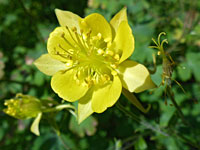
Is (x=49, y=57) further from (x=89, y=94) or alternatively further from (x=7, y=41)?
(x=7, y=41)

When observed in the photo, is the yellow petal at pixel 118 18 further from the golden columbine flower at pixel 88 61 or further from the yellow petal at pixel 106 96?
the yellow petal at pixel 106 96

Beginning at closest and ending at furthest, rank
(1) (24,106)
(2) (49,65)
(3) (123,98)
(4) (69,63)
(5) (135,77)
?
(5) (135,77) → (4) (69,63) → (2) (49,65) → (1) (24,106) → (3) (123,98)

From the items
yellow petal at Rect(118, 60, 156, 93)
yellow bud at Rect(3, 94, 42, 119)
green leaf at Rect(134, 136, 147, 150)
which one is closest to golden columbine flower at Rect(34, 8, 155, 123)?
yellow petal at Rect(118, 60, 156, 93)

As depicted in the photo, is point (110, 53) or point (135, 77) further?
point (110, 53)

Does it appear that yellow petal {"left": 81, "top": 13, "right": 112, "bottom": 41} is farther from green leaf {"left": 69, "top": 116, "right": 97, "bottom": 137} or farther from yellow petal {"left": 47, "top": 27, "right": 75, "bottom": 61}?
green leaf {"left": 69, "top": 116, "right": 97, "bottom": 137}

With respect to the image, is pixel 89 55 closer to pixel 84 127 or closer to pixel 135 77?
pixel 135 77

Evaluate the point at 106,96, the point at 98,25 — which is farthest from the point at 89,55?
the point at 106,96

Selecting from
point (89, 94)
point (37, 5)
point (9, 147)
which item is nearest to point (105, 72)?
point (89, 94)
